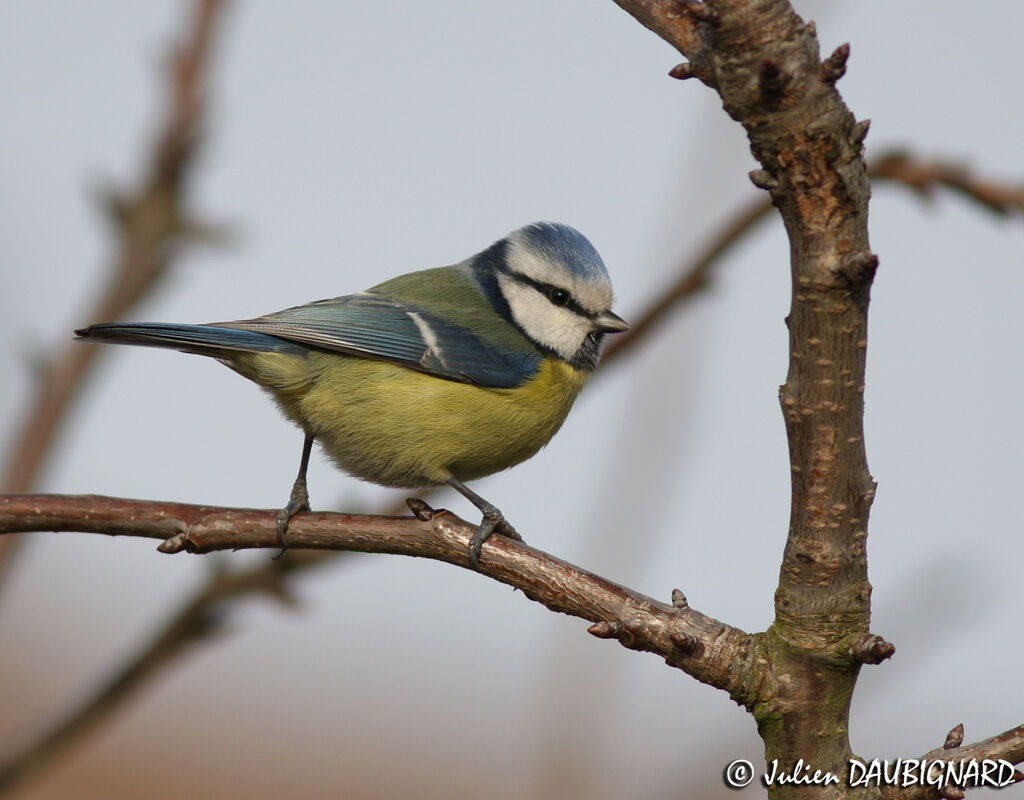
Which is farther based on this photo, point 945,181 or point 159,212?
point 159,212

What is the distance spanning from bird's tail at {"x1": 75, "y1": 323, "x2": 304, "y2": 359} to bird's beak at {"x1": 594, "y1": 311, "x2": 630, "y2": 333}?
0.88m

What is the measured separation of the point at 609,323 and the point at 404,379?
0.67m

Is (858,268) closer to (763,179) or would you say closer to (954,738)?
(763,179)

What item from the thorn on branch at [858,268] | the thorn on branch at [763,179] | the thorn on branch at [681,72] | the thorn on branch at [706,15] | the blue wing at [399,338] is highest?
the blue wing at [399,338]

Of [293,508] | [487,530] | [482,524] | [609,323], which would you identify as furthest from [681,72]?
[609,323]

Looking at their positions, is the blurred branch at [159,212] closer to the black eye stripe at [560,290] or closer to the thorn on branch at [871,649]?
the black eye stripe at [560,290]

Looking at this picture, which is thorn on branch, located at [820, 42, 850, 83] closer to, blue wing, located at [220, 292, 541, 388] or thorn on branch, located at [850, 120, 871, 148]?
thorn on branch, located at [850, 120, 871, 148]

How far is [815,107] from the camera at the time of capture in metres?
1.18

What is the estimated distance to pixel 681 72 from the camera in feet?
4.28

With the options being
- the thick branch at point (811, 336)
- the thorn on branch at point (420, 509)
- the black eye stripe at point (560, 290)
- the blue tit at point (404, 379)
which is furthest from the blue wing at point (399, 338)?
the thick branch at point (811, 336)

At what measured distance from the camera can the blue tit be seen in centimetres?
261

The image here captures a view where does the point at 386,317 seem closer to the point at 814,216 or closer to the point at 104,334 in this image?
the point at 104,334

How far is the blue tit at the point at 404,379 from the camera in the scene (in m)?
2.61

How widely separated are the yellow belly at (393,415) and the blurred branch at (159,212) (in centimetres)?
34
